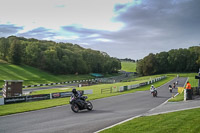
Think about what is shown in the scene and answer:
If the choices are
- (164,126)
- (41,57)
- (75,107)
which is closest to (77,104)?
(75,107)

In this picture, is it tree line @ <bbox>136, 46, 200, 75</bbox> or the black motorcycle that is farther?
tree line @ <bbox>136, 46, 200, 75</bbox>

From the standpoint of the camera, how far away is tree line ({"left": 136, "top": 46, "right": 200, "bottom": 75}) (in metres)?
119

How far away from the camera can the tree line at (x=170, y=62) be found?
390 feet

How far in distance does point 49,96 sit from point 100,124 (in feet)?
58.7

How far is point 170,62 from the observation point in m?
124

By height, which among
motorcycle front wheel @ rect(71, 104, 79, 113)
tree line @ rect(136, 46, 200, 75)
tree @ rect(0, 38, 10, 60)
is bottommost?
A: motorcycle front wheel @ rect(71, 104, 79, 113)

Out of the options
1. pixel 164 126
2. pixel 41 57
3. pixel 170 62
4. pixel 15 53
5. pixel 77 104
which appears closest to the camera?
pixel 164 126

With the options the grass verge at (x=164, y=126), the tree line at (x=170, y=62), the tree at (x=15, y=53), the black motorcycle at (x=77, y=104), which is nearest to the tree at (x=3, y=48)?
the tree at (x=15, y=53)

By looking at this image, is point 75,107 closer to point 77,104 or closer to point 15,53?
point 77,104

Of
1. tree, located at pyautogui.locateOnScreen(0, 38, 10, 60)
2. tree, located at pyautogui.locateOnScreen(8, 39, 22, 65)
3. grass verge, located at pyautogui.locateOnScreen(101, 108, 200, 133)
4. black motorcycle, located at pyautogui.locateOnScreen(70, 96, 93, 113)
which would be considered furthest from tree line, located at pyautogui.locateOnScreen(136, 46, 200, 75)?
grass verge, located at pyautogui.locateOnScreen(101, 108, 200, 133)

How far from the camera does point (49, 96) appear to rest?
27.3 meters

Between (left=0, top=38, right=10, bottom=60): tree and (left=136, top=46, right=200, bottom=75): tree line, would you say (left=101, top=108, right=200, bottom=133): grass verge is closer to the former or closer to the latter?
(left=0, top=38, right=10, bottom=60): tree

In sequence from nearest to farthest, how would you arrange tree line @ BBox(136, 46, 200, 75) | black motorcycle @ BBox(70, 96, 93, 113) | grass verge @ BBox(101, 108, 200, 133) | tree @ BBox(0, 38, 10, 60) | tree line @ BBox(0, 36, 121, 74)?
grass verge @ BBox(101, 108, 200, 133), black motorcycle @ BBox(70, 96, 93, 113), tree line @ BBox(0, 36, 121, 74), tree @ BBox(0, 38, 10, 60), tree line @ BBox(136, 46, 200, 75)

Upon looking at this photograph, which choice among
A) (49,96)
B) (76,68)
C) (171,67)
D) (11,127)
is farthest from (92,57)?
(11,127)
